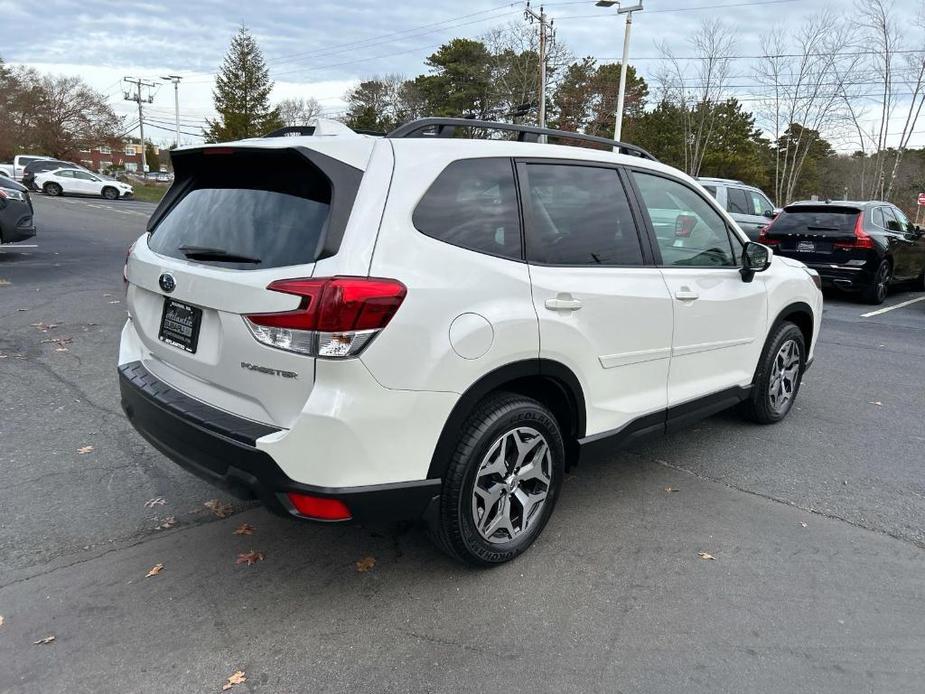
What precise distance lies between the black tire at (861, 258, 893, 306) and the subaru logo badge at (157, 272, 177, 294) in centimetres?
1100

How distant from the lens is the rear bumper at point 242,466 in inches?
94.7

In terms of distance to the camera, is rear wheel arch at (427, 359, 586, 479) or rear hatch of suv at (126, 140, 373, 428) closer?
rear hatch of suv at (126, 140, 373, 428)

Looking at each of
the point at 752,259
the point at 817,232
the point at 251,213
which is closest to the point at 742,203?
the point at 817,232

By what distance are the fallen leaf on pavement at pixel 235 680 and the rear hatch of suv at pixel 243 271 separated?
2.89 feet

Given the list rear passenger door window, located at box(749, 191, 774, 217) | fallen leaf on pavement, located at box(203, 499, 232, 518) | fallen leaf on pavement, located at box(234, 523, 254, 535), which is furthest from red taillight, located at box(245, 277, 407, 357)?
rear passenger door window, located at box(749, 191, 774, 217)

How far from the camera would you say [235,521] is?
3.40 metres

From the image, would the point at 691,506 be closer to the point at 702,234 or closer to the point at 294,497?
the point at 702,234

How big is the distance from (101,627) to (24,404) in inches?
114

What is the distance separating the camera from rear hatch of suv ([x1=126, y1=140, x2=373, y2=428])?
7.80 ft

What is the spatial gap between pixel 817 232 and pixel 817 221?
8.3 inches

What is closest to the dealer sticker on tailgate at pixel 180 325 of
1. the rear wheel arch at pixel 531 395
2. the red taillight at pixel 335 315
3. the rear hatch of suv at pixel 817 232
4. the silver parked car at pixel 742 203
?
the red taillight at pixel 335 315

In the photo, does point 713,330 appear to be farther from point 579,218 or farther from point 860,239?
point 860,239

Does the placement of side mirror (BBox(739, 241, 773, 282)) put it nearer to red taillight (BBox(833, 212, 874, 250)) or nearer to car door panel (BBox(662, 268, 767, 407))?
car door panel (BBox(662, 268, 767, 407))

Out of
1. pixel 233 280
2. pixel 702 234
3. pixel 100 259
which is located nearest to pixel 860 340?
pixel 702 234
